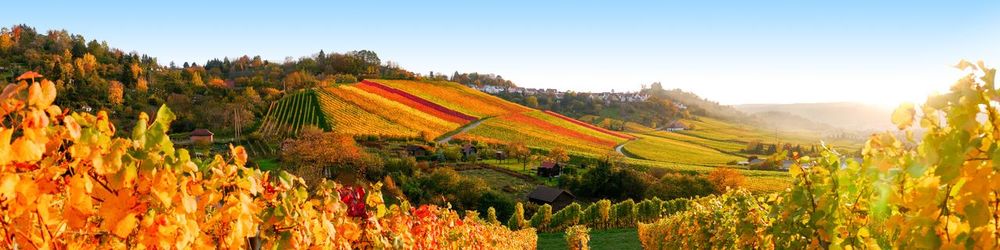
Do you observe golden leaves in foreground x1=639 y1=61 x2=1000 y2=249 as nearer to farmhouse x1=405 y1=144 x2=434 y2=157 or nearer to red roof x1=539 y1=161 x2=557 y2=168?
red roof x1=539 y1=161 x2=557 y2=168

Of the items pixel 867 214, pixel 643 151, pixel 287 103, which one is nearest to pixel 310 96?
pixel 287 103

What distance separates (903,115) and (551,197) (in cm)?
3333

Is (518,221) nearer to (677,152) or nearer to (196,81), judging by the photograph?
(677,152)

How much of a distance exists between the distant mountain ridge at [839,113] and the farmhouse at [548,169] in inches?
4166

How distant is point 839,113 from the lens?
544ft

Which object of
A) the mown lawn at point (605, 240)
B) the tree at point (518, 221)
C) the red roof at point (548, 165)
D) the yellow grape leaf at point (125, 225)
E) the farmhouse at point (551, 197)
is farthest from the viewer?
the red roof at point (548, 165)

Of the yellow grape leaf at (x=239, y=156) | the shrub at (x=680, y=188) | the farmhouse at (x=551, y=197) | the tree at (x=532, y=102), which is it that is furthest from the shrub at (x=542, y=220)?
the tree at (x=532, y=102)

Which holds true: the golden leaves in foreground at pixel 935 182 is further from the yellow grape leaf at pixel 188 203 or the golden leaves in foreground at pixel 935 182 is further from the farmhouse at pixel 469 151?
the farmhouse at pixel 469 151

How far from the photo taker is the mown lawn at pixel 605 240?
24062mm

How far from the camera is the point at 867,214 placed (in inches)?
134

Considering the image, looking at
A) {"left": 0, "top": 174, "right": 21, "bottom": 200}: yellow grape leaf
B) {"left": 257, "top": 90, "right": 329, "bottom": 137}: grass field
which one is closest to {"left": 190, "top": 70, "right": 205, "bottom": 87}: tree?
{"left": 257, "top": 90, "right": 329, "bottom": 137}: grass field

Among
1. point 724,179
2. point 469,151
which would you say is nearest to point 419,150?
point 469,151

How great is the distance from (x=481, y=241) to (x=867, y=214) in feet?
21.3

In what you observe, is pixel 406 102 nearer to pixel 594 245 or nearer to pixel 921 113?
pixel 594 245
